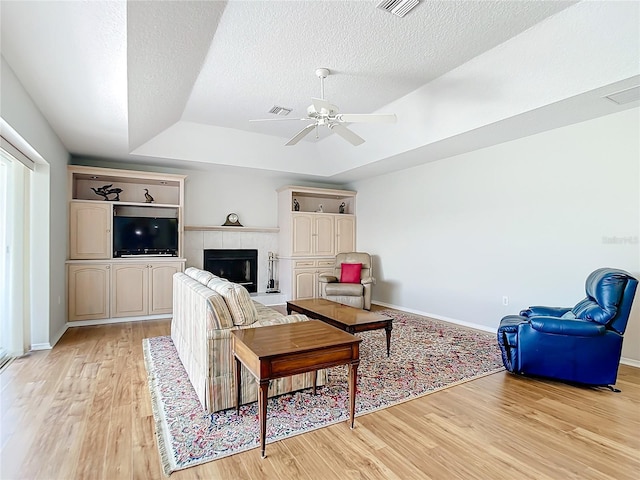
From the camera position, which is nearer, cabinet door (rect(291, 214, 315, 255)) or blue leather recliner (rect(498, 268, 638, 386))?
blue leather recliner (rect(498, 268, 638, 386))

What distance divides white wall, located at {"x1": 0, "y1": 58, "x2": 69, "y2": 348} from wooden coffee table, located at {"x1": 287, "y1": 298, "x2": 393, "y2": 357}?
9.53 ft

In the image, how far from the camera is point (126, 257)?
214 inches

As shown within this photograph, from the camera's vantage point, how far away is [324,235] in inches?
283

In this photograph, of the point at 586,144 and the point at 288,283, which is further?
the point at 288,283

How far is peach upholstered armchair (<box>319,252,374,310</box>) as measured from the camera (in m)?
5.94

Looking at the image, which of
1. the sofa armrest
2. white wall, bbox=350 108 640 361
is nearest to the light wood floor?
the sofa armrest

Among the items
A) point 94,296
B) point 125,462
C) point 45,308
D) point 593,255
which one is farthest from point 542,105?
point 94,296

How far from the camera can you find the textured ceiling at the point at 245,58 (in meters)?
2.27

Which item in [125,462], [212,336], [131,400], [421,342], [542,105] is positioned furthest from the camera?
[421,342]

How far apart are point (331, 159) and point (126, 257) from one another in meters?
3.91

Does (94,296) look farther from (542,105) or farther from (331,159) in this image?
(542,105)

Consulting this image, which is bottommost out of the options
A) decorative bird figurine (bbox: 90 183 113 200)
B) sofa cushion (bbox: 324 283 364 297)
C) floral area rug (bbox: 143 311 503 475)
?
floral area rug (bbox: 143 311 503 475)

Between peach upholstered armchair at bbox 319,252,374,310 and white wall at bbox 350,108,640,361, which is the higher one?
white wall at bbox 350,108,640,361

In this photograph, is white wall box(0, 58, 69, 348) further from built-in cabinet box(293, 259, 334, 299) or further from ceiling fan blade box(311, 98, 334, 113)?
built-in cabinet box(293, 259, 334, 299)
